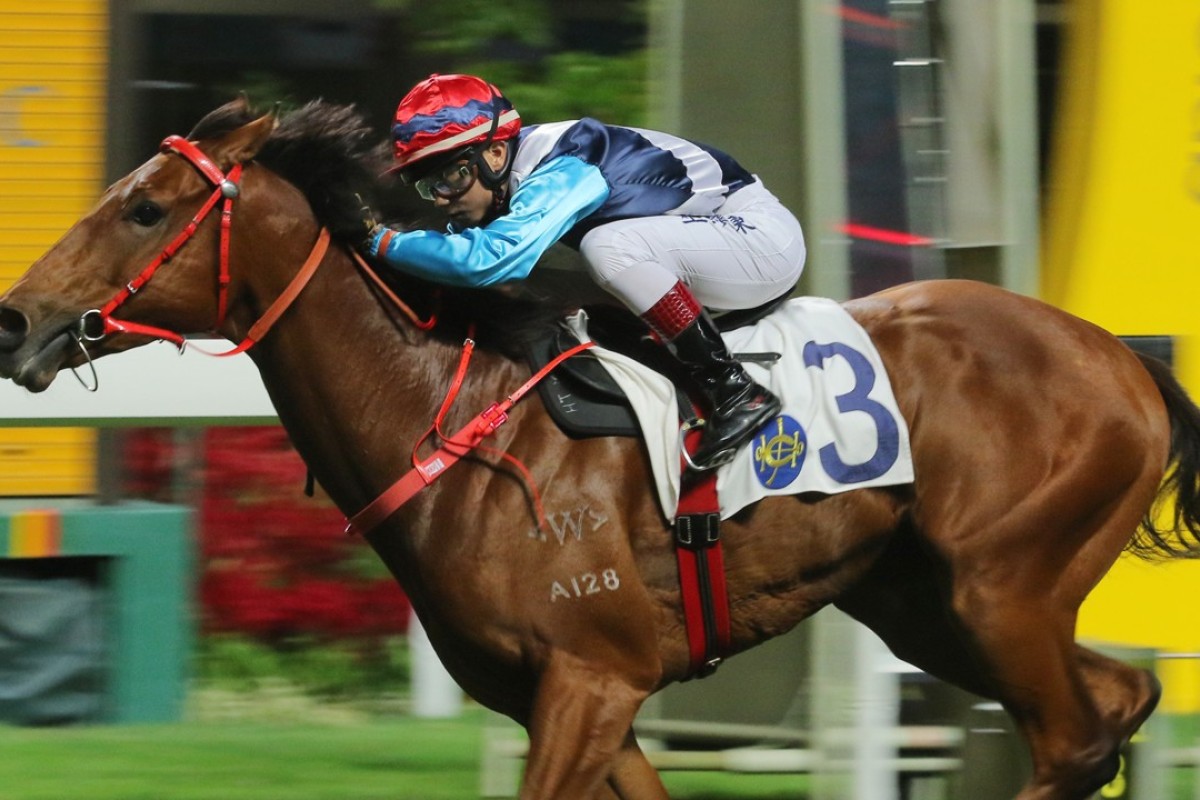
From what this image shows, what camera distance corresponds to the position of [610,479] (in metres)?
4.22

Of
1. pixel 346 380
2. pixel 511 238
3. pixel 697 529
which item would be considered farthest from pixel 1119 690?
pixel 346 380

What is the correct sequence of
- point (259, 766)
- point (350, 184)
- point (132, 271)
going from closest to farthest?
1. point (132, 271)
2. point (350, 184)
3. point (259, 766)

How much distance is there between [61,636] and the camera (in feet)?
22.4

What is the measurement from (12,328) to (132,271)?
285 mm

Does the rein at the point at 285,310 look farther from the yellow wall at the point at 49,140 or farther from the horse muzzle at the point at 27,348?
the yellow wall at the point at 49,140

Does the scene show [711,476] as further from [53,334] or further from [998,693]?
[53,334]

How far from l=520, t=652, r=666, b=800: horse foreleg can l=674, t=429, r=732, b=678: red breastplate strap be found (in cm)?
29

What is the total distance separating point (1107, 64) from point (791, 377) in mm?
2704

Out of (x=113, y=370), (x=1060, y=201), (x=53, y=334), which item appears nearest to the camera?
(x=53, y=334)

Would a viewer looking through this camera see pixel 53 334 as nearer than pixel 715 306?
Yes

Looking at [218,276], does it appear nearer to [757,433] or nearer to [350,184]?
[350,184]

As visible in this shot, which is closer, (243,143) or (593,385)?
(243,143)

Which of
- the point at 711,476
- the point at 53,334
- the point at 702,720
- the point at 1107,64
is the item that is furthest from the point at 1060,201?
the point at 53,334

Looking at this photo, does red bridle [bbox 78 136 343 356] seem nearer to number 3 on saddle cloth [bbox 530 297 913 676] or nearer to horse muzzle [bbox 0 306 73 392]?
horse muzzle [bbox 0 306 73 392]
